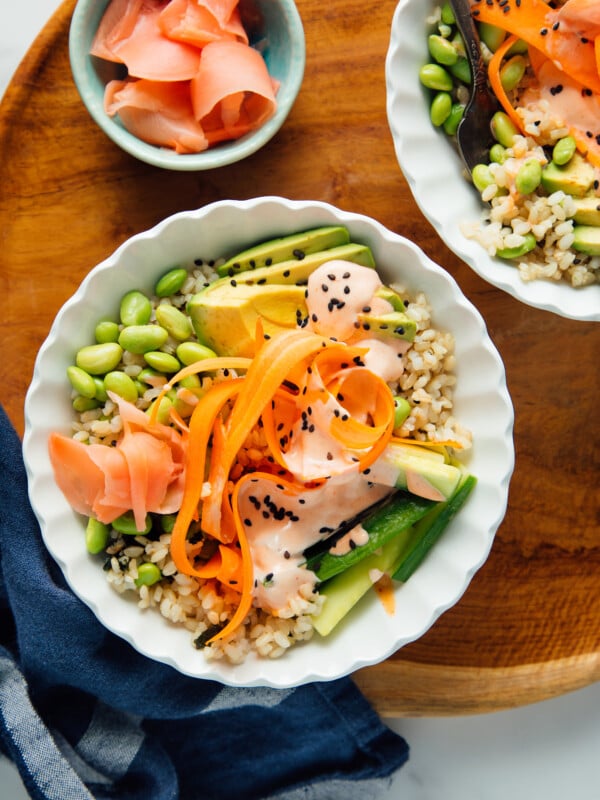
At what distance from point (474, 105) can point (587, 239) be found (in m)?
0.46

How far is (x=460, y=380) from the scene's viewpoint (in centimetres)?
220

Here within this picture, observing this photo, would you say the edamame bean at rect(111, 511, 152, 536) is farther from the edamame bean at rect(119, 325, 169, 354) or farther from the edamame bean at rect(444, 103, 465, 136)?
the edamame bean at rect(444, 103, 465, 136)

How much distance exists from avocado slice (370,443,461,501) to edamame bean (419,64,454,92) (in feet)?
3.11

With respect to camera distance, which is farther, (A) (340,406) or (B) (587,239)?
(B) (587,239)

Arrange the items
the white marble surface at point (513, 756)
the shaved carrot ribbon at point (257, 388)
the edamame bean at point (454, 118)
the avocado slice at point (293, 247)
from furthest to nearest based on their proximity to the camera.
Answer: the white marble surface at point (513, 756) < the edamame bean at point (454, 118) < the avocado slice at point (293, 247) < the shaved carrot ribbon at point (257, 388)

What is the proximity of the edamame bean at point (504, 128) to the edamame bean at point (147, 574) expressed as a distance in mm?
1419

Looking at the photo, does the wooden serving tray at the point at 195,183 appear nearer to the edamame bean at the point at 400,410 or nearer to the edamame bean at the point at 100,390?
the edamame bean at the point at 100,390

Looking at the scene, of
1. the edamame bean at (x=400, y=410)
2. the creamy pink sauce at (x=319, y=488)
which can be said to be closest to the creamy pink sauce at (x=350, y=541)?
the creamy pink sauce at (x=319, y=488)

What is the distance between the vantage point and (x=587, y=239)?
2141 mm

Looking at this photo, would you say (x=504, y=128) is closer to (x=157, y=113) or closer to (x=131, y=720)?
(x=157, y=113)

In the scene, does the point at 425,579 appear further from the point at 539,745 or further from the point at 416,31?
the point at 416,31

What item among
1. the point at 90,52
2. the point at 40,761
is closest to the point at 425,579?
the point at 40,761

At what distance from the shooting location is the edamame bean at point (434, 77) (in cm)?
221

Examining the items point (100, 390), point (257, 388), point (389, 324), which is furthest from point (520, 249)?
point (100, 390)
